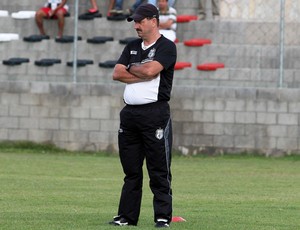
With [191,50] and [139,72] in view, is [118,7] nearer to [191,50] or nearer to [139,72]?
[191,50]

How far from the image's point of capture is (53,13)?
23.8m

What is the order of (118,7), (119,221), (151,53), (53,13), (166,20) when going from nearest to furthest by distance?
(151,53), (119,221), (166,20), (118,7), (53,13)

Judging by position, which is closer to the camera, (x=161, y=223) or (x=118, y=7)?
(x=161, y=223)

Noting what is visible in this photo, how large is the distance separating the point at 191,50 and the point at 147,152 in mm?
12447

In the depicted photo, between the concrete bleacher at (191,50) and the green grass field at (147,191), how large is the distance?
1872 millimetres

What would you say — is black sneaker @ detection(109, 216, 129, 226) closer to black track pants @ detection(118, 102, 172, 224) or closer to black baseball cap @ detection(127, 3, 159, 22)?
black track pants @ detection(118, 102, 172, 224)

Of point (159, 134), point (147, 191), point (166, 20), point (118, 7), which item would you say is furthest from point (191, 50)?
point (159, 134)

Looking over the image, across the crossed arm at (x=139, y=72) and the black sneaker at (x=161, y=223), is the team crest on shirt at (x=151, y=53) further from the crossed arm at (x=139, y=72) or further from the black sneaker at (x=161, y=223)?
the black sneaker at (x=161, y=223)

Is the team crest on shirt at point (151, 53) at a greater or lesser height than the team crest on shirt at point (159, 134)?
greater

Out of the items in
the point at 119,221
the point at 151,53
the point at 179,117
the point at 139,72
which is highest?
the point at 151,53

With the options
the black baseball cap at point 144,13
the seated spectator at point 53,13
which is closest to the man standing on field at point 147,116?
the black baseball cap at point 144,13

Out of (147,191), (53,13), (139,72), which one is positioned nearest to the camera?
(139,72)

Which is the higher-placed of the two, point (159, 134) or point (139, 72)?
point (139, 72)

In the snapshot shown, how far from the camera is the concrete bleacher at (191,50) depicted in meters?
21.8
